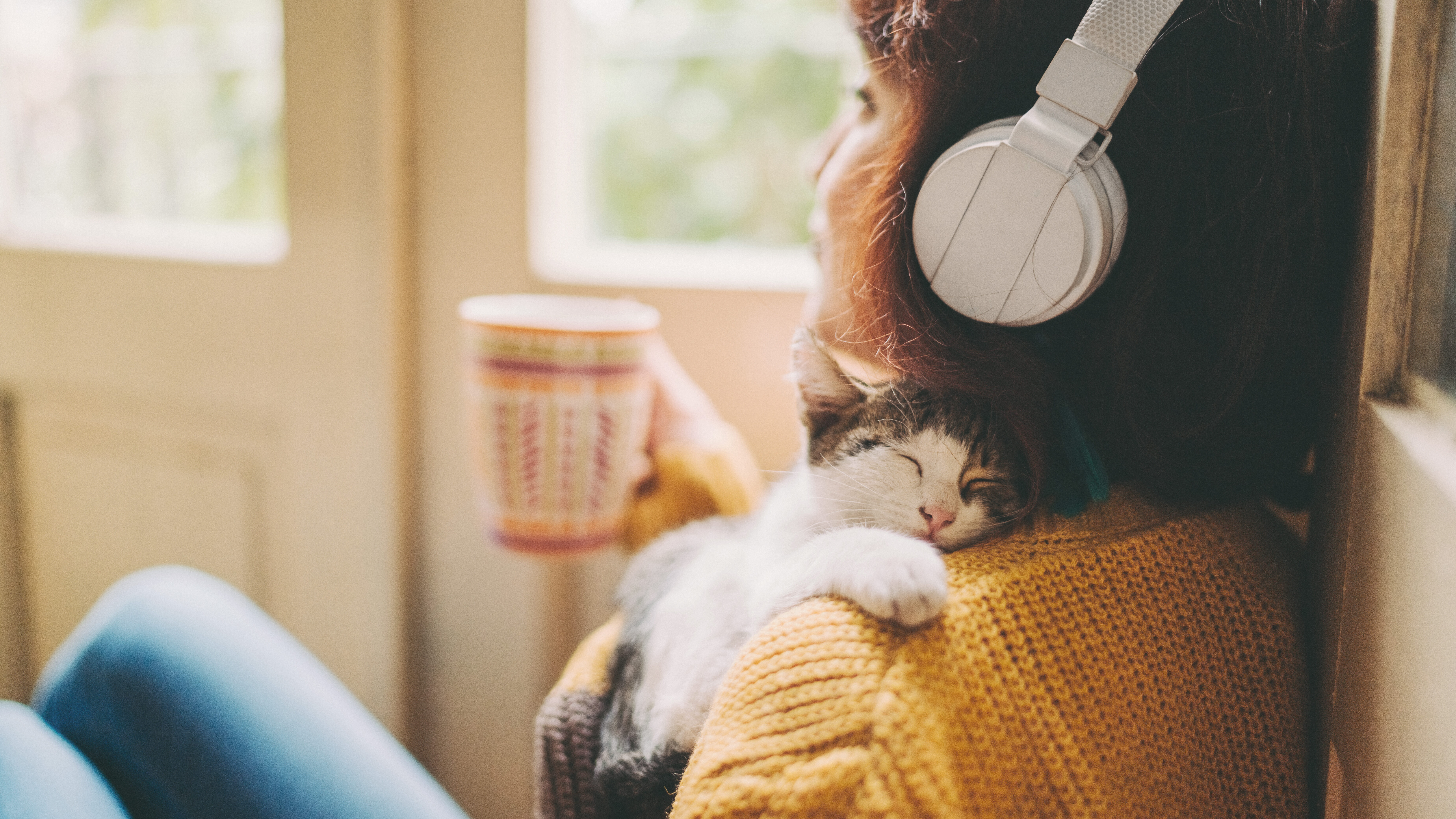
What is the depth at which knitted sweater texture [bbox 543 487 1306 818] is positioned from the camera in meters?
0.37

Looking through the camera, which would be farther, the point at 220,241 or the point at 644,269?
the point at 220,241

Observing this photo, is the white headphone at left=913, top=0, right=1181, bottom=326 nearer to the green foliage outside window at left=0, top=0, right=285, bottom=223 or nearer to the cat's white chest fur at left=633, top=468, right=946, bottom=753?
the cat's white chest fur at left=633, top=468, right=946, bottom=753

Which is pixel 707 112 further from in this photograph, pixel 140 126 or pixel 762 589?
pixel 140 126

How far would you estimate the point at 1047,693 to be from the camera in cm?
40

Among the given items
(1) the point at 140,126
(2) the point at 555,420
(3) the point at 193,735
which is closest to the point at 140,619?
(3) the point at 193,735

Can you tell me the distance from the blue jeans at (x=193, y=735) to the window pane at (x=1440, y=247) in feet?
2.38

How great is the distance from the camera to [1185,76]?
46 cm

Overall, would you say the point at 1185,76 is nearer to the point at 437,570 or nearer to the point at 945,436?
the point at 945,436

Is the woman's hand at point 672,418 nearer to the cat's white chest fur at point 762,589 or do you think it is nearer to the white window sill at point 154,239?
the cat's white chest fur at point 762,589

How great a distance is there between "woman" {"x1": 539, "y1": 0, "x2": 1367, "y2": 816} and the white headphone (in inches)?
1.0

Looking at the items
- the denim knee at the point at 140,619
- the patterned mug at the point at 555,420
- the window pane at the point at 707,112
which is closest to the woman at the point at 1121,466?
the denim knee at the point at 140,619

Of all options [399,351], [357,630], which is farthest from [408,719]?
[399,351]

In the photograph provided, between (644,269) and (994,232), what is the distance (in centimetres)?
72

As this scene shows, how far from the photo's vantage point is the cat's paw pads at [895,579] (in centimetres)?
40
